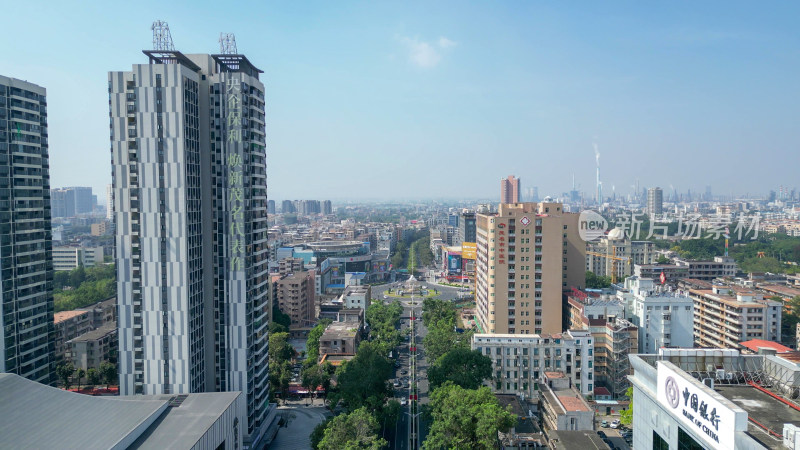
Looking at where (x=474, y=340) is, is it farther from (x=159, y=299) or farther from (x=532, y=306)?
(x=159, y=299)

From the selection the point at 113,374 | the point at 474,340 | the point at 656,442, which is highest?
the point at 656,442

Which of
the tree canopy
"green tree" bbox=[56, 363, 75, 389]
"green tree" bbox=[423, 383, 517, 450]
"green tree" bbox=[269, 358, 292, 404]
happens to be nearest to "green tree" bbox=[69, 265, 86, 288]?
"green tree" bbox=[56, 363, 75, 389]

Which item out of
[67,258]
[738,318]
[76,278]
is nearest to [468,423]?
[738,318]

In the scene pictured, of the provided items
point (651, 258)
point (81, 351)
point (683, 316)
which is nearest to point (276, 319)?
point (81, 351)

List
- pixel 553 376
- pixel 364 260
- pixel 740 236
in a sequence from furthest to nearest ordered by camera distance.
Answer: pixel 740 236 → pixel 364 260 → pixel 553 376

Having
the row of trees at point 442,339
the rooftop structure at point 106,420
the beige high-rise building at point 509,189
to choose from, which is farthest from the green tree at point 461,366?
the beige high-rise building at point 509,189

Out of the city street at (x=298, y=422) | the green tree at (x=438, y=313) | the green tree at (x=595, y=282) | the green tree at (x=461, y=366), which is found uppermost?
the green tree at (x=595, y=282)

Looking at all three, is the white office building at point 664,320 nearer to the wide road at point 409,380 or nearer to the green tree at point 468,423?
the wide road at point 409,380

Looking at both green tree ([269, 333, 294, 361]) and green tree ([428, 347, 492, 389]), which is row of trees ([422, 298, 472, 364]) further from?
green tree ([269, 333, 294, 361])

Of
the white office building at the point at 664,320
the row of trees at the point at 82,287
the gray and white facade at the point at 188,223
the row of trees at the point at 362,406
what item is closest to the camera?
the row of trees at the point at 362,406
